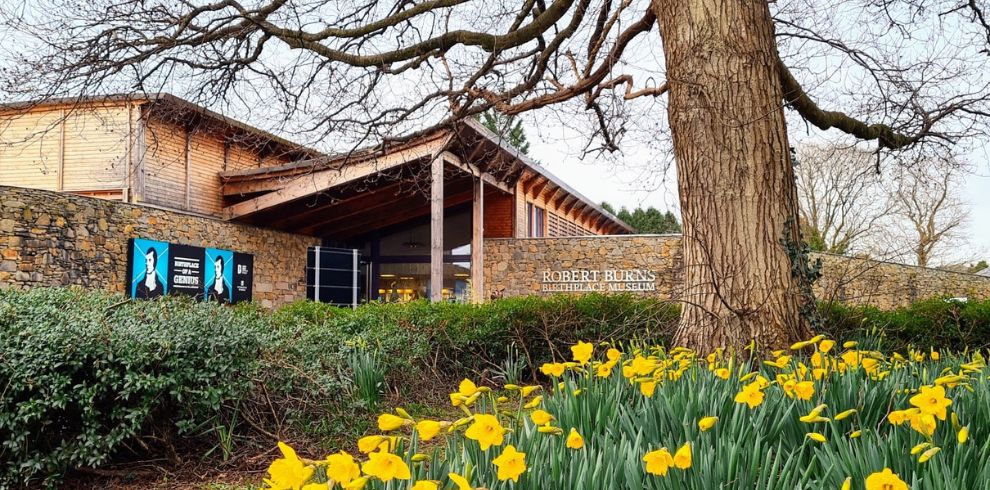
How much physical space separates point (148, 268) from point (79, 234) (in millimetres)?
1687

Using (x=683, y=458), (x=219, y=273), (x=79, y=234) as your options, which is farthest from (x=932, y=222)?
(x=683, y=458)

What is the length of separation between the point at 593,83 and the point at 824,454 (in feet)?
16.6

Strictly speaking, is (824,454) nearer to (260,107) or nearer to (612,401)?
(612,401)

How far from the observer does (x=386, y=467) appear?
1.33 meters

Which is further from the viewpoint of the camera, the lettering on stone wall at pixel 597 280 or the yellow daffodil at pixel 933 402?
the lettering on stone wall at pixel 597 280

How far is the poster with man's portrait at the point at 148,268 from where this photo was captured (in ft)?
43.6

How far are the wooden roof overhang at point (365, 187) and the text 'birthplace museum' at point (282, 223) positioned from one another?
2.2 inches

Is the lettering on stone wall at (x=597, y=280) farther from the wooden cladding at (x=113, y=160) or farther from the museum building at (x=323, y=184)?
the wooden cladding at (x=113, y=160)

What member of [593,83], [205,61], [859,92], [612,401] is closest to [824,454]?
[612,401]

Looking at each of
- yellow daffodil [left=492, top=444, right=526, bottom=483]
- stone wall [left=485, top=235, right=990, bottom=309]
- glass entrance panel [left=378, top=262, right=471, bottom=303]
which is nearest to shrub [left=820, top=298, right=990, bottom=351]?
yellow daffodil [left=492, top=444, right=526, bottom=483]

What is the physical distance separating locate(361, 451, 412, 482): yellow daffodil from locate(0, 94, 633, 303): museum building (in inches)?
245

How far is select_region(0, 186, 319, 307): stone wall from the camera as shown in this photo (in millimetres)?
11055

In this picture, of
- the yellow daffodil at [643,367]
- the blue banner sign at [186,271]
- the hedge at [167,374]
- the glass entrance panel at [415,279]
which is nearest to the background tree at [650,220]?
the glass entrance panel at [415,279]

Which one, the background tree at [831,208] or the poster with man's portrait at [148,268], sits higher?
the background tree at [831,208]
